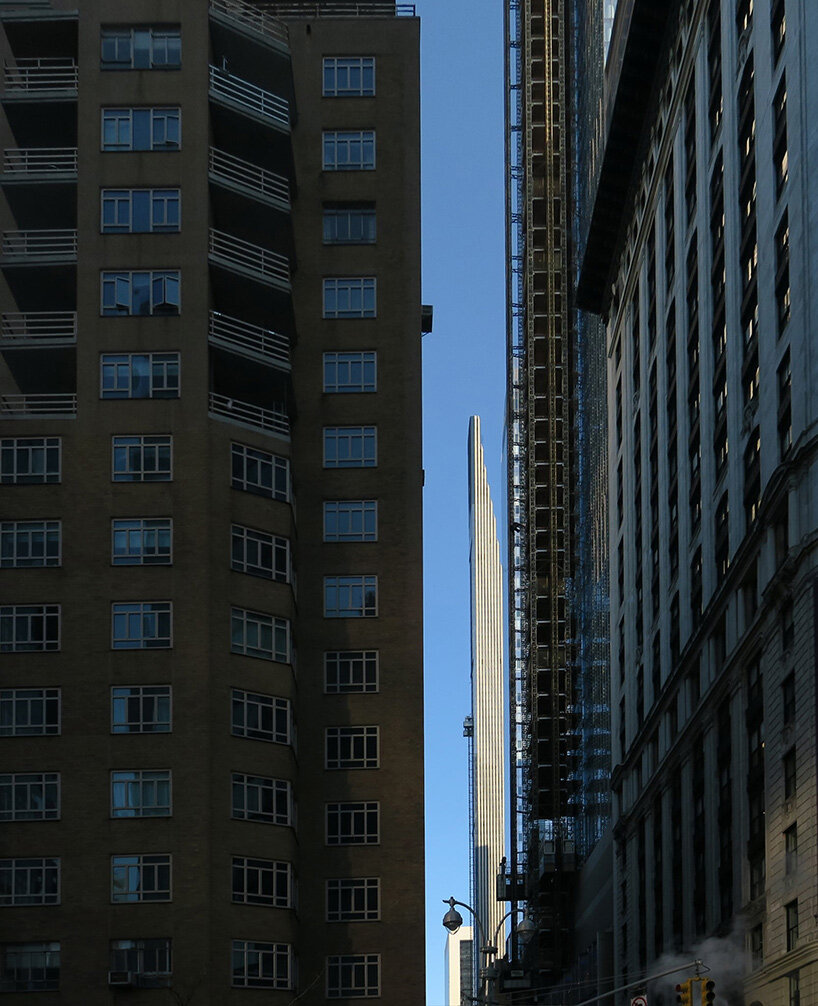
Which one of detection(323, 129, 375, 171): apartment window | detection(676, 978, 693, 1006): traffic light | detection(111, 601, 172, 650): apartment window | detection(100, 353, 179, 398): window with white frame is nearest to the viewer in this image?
detection(676, 978, 693, 1006): traffic light

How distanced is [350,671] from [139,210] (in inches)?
783

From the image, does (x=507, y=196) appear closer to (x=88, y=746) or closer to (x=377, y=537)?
(x=377, y=537)

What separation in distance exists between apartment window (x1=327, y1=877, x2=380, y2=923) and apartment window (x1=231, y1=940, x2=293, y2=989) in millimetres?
4836

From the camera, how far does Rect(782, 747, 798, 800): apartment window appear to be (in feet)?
203

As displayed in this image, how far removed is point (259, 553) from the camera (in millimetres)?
71250

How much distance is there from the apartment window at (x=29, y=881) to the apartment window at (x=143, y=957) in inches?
117

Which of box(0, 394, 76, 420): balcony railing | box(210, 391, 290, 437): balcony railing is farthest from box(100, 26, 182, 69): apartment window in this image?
box(210, 391, 290, 437): balcony railing

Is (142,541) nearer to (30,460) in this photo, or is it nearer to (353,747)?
(30,460)

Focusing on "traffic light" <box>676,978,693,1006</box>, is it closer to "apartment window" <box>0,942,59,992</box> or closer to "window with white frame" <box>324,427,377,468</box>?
"apartment window" <box>0,942,59,992</box>

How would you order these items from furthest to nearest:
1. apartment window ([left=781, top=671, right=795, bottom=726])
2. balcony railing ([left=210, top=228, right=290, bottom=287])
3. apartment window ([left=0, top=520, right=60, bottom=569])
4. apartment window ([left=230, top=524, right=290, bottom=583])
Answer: balcony railing ([left=210, top=228, right=290, bottom=287]) → apartment window ([left=230, top=524, right=290, bottom=583]) → apartment window ([left=0, top=520, right=60, bottom=569]) → apartment window ([left=781, top=671, right=795, bottom=726])

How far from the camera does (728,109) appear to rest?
3061 inches

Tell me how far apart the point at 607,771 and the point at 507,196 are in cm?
7751

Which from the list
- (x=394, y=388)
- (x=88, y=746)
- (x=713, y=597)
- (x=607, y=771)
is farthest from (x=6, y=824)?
(x=607, y=771)

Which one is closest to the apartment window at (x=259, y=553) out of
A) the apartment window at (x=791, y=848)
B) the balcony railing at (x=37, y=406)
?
the balcony railing at (x=37, y=406)
